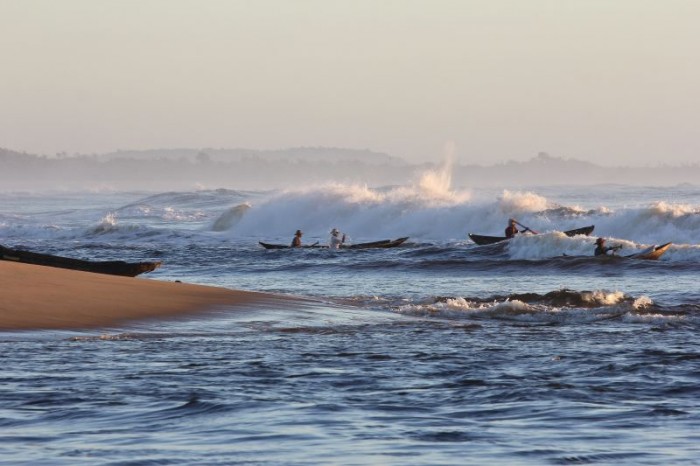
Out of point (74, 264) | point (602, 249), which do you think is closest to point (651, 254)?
point (602, 249)

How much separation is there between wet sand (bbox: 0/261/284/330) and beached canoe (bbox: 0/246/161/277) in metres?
1.26

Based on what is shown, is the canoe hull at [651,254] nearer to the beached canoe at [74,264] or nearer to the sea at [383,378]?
the sea at [383,378]

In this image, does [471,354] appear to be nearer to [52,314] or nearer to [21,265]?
[52,314]

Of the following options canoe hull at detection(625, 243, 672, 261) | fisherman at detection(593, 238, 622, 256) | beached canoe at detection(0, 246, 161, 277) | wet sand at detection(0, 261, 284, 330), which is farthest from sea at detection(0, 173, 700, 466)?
beached canoe at detection(0, 246, 161, 277)

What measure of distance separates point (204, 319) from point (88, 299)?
64.5 inches

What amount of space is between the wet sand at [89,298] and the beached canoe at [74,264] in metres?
1.26

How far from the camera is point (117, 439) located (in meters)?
9.73

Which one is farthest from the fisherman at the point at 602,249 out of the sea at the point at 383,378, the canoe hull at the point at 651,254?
the sea at the point at 383,378

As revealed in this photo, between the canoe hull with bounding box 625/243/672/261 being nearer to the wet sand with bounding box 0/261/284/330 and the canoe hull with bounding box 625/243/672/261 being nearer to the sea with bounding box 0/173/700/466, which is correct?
the sea with bounding box 0/173/700/466

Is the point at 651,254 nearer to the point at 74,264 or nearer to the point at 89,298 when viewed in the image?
the point at 74,264

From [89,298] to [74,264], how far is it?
14.9ft

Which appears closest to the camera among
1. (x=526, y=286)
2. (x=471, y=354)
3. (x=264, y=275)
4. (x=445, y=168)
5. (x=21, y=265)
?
(x=471, y=354)

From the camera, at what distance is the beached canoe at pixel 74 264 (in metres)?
22.6

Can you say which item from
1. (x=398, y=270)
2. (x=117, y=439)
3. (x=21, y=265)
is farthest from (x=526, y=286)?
(x=117, y=439)
